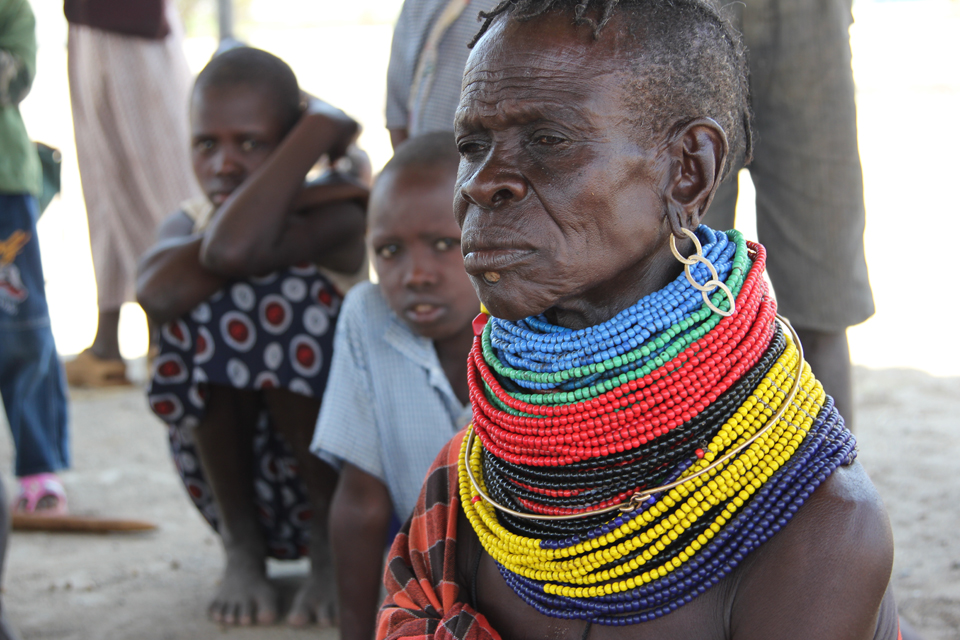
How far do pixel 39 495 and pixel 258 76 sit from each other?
2195 mm

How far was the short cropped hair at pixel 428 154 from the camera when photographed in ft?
8.16

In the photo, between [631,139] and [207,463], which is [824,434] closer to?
[631,139]

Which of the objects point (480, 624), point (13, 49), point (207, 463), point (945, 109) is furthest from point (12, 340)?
point (945, 109)

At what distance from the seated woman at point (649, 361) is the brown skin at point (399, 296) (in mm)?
968

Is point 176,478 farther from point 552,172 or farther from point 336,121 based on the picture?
point 552,172

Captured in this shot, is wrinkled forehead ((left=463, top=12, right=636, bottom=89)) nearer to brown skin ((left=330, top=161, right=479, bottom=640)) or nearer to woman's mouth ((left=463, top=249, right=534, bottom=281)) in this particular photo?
woman's mouth ((left=463, top=249, right=534, bottom=281))

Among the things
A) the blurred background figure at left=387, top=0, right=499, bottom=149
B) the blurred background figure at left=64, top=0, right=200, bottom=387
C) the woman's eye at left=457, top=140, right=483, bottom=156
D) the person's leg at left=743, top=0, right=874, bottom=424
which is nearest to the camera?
the woman's eye at left=457, top=140, right=483, bottom=156

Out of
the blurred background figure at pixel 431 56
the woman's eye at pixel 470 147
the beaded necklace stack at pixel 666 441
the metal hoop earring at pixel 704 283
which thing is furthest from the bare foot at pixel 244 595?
the metal hoop earring at pixel 704 283

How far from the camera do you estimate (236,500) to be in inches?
125

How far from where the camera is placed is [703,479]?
133cm

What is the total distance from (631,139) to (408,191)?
1.19m

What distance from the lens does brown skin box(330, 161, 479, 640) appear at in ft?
8.02

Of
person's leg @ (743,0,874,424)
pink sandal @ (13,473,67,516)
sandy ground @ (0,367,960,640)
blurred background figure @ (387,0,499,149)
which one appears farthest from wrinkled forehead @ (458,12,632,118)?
pink sandal @ (13,473,67,516)

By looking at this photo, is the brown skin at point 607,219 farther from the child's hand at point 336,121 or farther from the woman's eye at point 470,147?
the child's hand at point 336,121
